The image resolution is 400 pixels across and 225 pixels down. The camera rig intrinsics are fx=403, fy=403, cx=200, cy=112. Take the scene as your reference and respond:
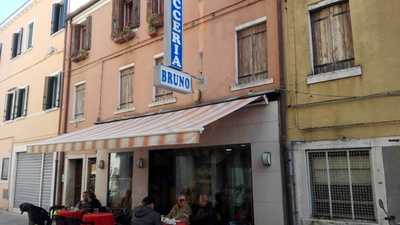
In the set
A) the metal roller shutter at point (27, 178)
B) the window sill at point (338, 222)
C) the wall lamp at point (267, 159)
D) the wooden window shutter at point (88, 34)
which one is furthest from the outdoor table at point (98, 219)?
the metal roller shutter at point (27, 178)

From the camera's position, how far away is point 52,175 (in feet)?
59.0

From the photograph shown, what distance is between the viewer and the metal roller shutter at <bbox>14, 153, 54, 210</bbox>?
60.1 feet

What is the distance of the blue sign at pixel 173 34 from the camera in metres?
9.96

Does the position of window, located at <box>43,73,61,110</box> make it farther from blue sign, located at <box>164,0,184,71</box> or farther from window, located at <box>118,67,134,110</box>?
blue sign, located at <box>164,0,184,71</box>

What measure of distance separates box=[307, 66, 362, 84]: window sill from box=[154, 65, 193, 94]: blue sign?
3003mm

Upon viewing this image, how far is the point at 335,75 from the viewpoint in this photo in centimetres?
863

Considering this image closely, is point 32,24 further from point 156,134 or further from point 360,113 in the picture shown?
point 360,113

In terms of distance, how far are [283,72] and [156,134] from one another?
131 inches

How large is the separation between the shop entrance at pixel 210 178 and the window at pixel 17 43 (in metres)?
14.6

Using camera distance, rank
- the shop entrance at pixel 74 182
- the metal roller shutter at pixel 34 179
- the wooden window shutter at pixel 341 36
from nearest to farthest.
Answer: the wooden window shutter at pixel 341 36 < the shop entrance at pixel 74 182 < the metal roller shutter at pixel 34 179

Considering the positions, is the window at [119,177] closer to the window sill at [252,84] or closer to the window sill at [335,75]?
the window sill at [252,84]

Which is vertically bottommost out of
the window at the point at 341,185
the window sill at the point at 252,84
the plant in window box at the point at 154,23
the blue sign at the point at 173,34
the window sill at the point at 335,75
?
the window at the point at 341,185

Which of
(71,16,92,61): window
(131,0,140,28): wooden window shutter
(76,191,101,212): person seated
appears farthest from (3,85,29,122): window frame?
(131,0,140,28): wooden window shutter

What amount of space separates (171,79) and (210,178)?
3.15 meters
